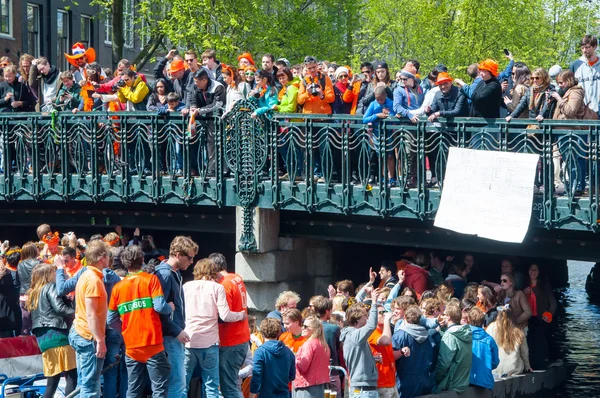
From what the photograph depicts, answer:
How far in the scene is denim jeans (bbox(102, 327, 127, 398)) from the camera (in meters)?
11.4

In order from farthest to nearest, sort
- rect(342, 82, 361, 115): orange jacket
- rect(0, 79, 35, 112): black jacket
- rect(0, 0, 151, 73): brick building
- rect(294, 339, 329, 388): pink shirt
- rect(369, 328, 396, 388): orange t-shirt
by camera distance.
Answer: rect(0, 0, 151, 73): brick building → rect(0, 79, 35, 112): black jacket → rect(342, 82, 361, 115): orange jacket → rect(369, 328, 396, 388): orange t-shirt → rect(294, 339, 329, 388): pink shirt

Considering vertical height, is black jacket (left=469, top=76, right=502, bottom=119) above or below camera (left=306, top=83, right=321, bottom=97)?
below

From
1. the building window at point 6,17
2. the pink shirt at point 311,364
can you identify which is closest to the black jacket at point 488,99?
the pink shirt at point 311,364

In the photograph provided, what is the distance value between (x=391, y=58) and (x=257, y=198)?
75.5 ft

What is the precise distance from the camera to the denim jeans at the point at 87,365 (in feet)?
36.4

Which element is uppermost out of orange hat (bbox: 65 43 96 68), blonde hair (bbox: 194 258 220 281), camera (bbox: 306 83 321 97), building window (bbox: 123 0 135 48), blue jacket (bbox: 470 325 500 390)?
building window (bbox: 123 0 135 48)

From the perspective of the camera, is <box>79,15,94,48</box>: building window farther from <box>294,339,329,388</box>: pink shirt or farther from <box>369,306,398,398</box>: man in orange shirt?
<box>294,339,329,388</box>: pink shirt

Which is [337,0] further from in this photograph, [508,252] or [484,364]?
[484,364]

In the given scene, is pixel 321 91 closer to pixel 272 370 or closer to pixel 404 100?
pixel 404 100

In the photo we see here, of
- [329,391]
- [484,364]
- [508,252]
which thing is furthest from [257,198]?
[329,391]

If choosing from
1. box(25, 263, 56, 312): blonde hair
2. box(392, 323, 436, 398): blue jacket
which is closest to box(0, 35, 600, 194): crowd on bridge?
box(392, 323, 436, 398): blue jacket

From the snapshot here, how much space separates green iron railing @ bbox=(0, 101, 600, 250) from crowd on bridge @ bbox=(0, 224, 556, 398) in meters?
2.24

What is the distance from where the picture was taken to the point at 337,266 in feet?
67.1

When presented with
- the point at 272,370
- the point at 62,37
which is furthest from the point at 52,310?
the point at 62,37
